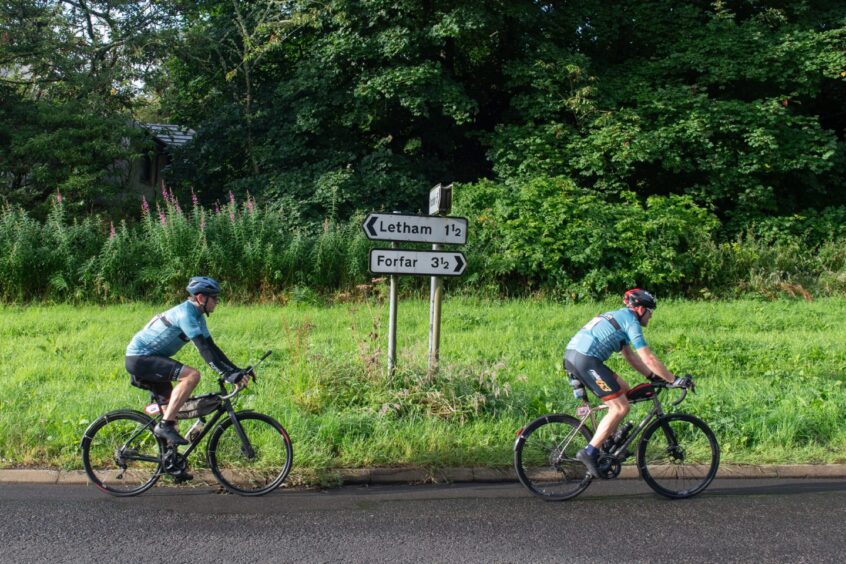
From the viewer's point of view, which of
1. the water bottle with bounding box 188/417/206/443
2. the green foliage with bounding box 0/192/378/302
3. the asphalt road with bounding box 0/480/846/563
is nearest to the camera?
the asphalt road with bounding box 0/480/846/563

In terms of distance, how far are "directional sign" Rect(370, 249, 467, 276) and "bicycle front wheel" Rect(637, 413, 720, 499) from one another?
2.44 meters

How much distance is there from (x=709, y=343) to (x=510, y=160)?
8.28m

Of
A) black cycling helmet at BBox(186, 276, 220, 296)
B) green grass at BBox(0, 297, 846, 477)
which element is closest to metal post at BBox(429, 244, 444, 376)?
green grass at BBox(0, 297, 846, 477)

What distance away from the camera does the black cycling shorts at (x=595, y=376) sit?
5.31m

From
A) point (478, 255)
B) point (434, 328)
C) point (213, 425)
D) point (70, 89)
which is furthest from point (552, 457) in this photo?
point (70, 89)

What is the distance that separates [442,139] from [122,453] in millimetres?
14152

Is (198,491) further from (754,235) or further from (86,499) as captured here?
(754,235)

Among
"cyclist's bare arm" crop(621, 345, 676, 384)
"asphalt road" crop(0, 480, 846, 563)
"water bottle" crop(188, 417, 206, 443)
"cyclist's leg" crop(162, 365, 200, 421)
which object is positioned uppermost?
"cyclist's bare arm" crop(621, 345, 676, 384)

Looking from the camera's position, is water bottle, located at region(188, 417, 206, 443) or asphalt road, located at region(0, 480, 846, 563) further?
water bottle, located at region(188, 417, 206, 443)

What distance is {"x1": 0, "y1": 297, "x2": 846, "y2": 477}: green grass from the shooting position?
20.1 feet

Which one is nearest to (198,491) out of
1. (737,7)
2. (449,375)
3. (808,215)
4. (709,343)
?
(449,375)

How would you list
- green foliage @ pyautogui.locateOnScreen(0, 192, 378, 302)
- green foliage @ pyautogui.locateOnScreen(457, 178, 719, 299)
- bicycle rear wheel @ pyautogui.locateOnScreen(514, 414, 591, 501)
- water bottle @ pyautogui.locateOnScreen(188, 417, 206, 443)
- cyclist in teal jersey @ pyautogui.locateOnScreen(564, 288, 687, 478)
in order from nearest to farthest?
cyclist in teal jersey @ pyautogui.locateOnScreen(564, 288, 687, 478)
bicycle rear wheel @ pyautogui.locateOnScreen(514, 414, 591, 501)
water bottle @ pyautogui.locateOnScreen(188, 417, 206, 443)
green foliage @ pyautogui.locateOnScreen(0, 192, 378, 302)
green foliage @ pyautogui.locateOnScreen(457, 178, 719, 299)

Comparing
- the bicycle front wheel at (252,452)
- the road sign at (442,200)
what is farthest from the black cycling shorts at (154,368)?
the road sign at (442,200)

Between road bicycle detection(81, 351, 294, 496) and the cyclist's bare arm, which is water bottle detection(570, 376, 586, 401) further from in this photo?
road bicycle detection(81, 351, 294, 496)
